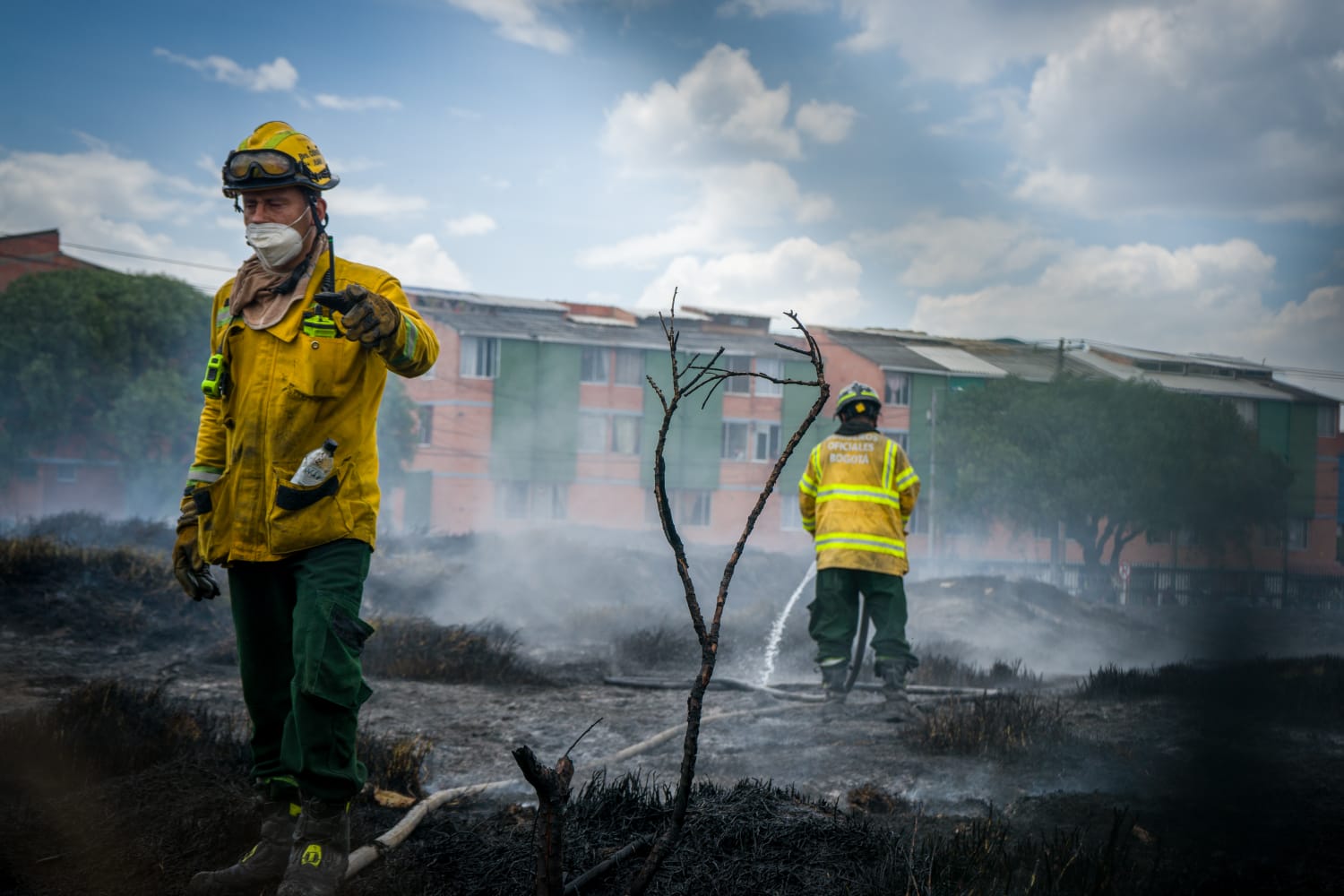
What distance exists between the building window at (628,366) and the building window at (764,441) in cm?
459

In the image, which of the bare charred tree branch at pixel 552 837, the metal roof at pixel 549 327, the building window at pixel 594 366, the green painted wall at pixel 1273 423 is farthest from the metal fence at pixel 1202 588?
the bare charred tree branch at pixel 552 837

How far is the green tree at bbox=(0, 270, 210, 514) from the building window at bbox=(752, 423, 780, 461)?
60.6ft

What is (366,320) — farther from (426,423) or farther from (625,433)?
(426,423)

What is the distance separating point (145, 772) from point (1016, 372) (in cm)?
2939

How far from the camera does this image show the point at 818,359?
1985 mm

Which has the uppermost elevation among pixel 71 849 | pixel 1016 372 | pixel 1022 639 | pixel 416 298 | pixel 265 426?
pixel 416 298

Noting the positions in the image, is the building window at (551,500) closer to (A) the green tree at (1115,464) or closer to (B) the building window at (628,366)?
(B) the building window at (628,366)

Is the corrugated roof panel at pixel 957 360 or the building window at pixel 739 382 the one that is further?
the corrugated roof panel at pixel 957 360

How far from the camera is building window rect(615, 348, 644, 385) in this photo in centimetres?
3578

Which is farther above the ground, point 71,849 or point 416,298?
point 416,298

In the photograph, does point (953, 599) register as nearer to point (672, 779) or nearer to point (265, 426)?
point (672, 779)

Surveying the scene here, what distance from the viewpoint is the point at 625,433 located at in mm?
35531

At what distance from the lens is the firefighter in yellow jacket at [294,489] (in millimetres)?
2629

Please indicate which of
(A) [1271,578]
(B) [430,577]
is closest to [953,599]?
(B) [430,577]
